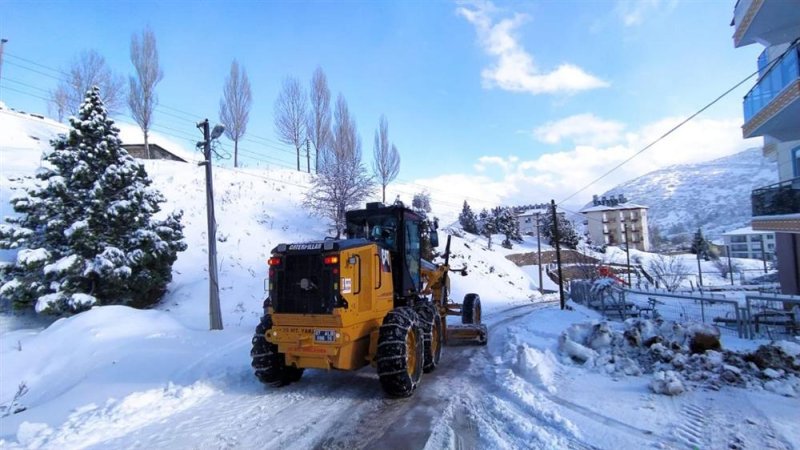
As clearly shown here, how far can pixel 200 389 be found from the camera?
643 centimetres

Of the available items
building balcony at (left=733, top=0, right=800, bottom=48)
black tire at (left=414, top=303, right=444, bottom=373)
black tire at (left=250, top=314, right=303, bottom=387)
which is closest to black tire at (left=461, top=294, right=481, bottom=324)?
black tire at (left=414, top=303, right=444, bottom=373)

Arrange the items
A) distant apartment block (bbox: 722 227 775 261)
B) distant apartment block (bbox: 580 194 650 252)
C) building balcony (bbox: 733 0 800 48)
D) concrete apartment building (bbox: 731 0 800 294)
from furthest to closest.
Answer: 1. distant apartment block (bbox: 580 194 650 252)
2. distant apartment block (bbox: 722 227 775 261)
3. building balcony (bbox: 733 0 800 48)
4. concrete apartment building (bbox: 731 0 800 294)

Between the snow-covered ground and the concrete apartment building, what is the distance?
299 inches

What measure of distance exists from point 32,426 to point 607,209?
105882 mm

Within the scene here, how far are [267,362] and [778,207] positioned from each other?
16.7 m

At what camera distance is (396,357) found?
5875mm

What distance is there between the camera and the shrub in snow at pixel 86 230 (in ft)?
40.5

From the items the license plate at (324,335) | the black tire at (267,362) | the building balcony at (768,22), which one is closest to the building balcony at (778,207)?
the building balcony at (768,22)

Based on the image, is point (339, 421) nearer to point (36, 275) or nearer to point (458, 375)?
point (458, 375)

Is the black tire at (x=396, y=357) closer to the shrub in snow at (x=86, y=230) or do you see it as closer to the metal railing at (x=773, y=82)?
the shrub in snow at (x=86, y=230)

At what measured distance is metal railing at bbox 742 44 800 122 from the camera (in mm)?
11891

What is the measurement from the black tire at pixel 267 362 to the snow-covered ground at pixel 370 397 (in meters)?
0.22

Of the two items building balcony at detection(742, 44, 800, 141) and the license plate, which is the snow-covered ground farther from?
building balcony at detection(742, 44, 800, 141)

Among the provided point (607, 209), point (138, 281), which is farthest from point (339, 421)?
point (607, 209)
